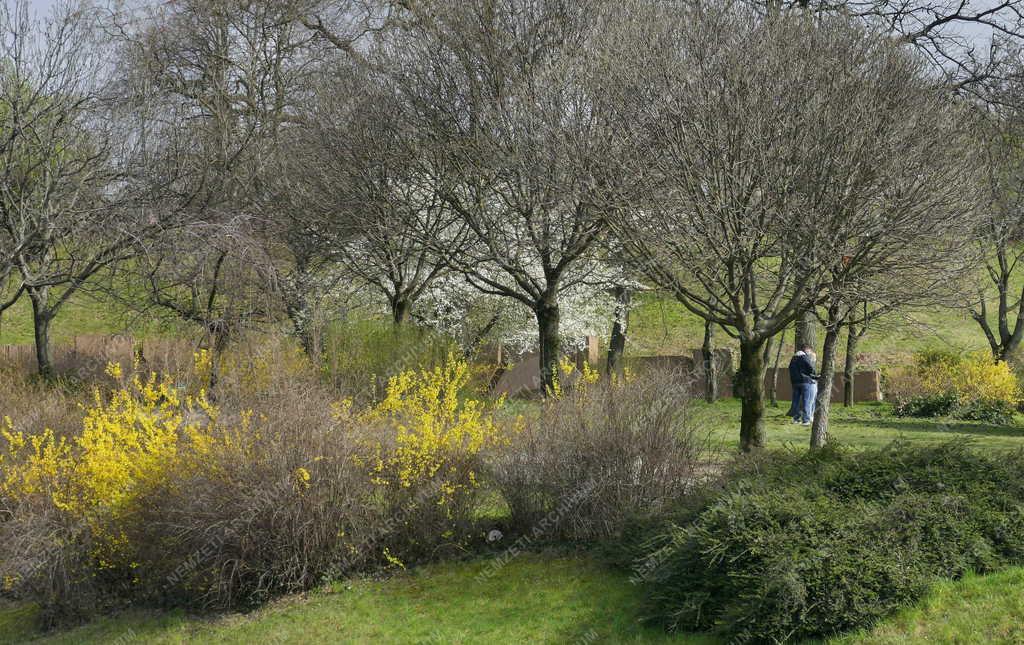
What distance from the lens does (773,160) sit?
32.4 ft

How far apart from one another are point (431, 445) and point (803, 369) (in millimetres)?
9781

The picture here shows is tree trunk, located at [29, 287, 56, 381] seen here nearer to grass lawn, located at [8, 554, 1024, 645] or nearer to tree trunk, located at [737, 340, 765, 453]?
grass lawn, located at [8, 554, 1024, 645]

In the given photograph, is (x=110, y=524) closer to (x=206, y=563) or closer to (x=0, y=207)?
(x=206, y=563)

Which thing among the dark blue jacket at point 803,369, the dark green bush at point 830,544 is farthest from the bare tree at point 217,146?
the dark green bush at point 830,544

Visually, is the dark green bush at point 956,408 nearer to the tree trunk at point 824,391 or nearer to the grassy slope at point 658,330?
the tree trunk at point 824,391

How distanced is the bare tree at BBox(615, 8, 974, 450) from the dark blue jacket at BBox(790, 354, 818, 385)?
591cm

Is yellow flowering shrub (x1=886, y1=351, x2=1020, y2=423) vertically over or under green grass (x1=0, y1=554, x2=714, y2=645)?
over

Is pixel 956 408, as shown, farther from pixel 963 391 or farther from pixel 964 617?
pixel 964 617

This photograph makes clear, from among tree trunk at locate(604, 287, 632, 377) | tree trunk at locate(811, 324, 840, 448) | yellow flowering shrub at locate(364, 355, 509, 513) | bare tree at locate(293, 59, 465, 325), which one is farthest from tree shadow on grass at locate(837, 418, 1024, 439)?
yellow flowering shrub at locate(364, 355, 509, 513)

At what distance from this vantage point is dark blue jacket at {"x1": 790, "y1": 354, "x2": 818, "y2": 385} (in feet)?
54.1

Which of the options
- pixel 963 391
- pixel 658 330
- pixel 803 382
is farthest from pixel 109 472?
pixel 658 330

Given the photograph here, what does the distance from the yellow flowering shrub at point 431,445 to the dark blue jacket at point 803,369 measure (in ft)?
28.7

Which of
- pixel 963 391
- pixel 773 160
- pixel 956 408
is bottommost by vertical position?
pixel 956 408

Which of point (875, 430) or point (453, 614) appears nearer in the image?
point (453, 614)
